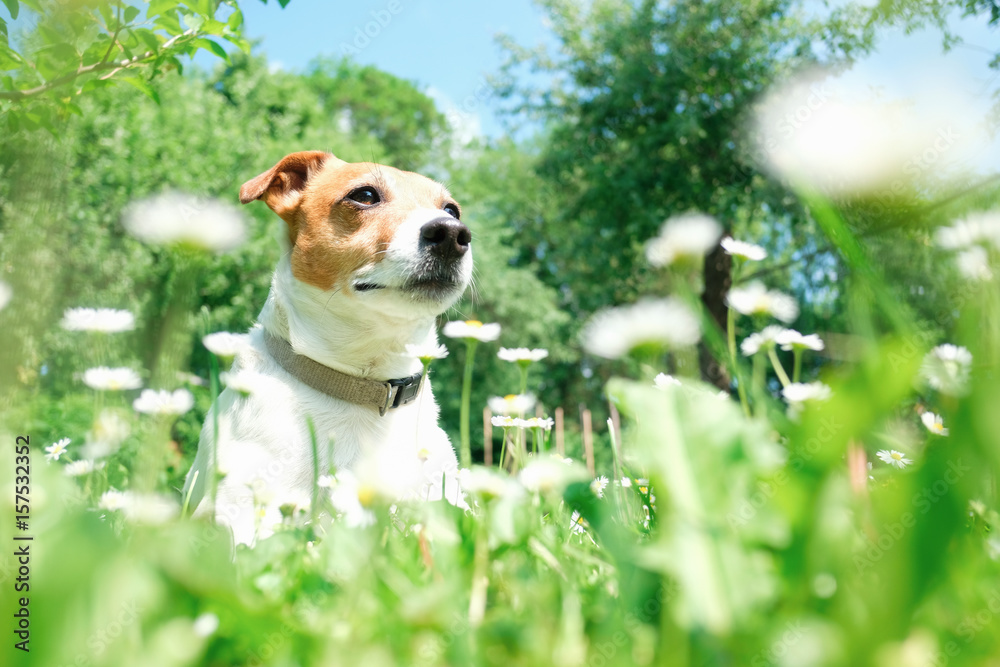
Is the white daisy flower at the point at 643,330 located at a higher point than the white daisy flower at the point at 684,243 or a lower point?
lower

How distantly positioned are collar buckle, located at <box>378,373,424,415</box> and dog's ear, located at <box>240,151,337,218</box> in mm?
1206

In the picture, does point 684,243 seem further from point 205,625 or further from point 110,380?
point 110,380

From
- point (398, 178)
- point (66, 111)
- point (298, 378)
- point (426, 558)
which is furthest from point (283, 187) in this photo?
point (426, 558)

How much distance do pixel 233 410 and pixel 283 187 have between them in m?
1.44

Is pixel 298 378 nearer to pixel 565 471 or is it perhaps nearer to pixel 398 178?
pixel 398 178

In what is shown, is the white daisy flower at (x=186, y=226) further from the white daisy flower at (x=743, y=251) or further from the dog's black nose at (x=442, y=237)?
the dog's black nose at (x=442, y=237)

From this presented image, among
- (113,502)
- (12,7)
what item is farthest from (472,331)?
(12,7)

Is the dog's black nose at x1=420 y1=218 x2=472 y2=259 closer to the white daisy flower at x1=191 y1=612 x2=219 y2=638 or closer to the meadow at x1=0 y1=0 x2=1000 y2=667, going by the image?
the meadow at x1=0 y1=0 x2=1000 y2=667

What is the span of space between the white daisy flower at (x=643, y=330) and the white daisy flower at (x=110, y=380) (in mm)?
1035

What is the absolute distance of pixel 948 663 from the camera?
23.7 inches

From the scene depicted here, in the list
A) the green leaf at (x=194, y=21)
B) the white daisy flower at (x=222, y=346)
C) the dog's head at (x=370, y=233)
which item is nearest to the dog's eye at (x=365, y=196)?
the dog's head at (x=370, y=233)

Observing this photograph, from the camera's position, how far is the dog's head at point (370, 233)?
273cm

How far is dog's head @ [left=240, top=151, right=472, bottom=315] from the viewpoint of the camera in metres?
2.73

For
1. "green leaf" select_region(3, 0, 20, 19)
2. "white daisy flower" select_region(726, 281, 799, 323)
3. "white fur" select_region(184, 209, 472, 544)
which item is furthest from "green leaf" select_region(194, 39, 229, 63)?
"white daisy flower" select_region(726, 281, 799, 323)
